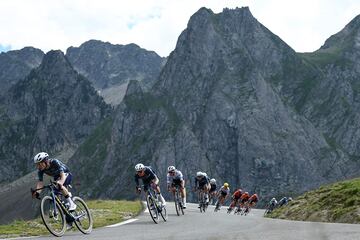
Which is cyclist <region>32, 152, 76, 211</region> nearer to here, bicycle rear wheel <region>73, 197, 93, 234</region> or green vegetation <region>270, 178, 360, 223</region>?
bicycle rear wheel <region>73, 197, 93, 234</region>

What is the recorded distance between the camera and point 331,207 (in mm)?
23094

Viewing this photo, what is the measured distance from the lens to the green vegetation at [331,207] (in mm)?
20516

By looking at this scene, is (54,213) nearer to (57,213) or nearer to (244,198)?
(57,213)

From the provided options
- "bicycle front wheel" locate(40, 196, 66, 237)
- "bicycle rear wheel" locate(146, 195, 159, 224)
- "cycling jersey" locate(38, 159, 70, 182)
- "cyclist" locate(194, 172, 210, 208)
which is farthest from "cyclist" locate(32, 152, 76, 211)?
"cyclist" locate(194, 172, 210, 208)

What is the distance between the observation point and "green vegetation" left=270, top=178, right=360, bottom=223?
67.3 feet

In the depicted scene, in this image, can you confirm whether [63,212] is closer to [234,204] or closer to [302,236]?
[302,236]

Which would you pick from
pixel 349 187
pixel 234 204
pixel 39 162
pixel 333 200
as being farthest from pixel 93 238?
pixel 234 204

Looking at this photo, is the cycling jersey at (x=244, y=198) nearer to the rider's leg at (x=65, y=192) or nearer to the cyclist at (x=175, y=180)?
the cyclist at (x=175, y=180)

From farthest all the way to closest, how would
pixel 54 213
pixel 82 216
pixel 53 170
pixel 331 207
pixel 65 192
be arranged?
pixel 331 207, pixel 82 216, pixel 53 170, pixel 65 192, pixel 54 213

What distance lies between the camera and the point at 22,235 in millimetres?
15055

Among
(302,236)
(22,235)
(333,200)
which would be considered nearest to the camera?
(302,236)

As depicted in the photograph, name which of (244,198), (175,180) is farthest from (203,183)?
(244,198)

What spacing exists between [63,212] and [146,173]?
19.7ft

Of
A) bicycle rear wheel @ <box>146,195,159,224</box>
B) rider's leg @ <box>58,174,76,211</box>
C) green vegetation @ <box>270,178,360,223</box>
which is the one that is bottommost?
green vegetation @ <box>270,178,360,223</box>
